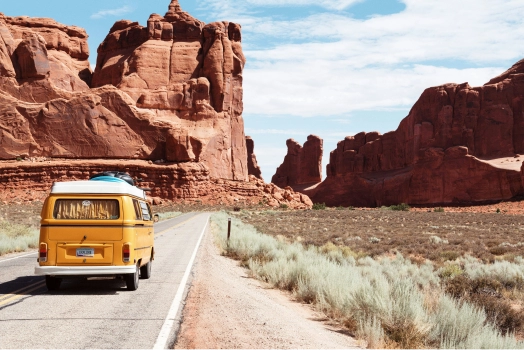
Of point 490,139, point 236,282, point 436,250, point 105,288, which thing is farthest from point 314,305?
point 490,139

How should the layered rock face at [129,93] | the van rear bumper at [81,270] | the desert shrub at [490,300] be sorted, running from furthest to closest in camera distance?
the layered rock face at [129,93] → the van rear bumper at [81,270] → the desert shrub at [490,300]

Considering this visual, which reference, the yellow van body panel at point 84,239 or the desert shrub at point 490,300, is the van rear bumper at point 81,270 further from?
the desert shrub at point 490,300

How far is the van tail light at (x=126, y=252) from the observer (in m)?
10.7

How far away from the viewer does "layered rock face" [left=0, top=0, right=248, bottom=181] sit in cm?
8375

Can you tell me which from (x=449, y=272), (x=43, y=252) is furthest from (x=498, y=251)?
(x=43, y=252)

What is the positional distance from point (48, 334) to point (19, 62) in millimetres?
89317

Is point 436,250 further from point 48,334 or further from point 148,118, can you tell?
point 148,118

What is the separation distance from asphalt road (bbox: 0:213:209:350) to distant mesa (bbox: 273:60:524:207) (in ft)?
297

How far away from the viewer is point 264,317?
8469 millimetres

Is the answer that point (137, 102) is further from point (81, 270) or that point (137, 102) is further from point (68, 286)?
point (81, 270)

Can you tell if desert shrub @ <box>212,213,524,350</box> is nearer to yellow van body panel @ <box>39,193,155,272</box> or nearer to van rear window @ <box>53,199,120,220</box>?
yellow van body panel @ <box>39,193,155,272</box>

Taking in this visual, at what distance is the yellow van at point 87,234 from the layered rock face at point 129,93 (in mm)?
75241

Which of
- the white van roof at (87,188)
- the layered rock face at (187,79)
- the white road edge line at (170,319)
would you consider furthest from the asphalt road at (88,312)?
the layered rock face at (187,79)

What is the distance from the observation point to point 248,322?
8.12 metres
